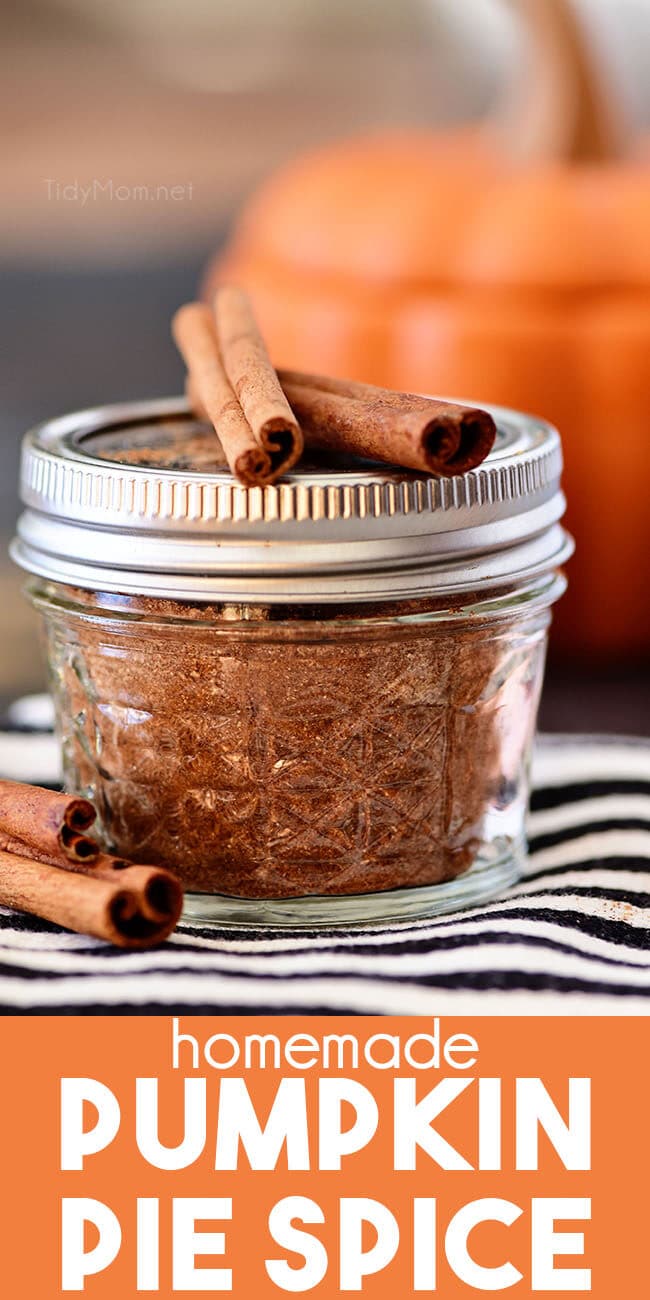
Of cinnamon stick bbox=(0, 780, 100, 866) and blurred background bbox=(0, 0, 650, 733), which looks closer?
cinnamon stick bbox=(0, 780, 100, 866)

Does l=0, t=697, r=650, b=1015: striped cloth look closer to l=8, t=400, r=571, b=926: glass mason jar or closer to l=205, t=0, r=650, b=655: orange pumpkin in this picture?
l=8, t=400, r=571, b=926: glass mason jar

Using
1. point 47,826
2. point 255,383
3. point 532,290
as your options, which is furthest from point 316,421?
point 532,290

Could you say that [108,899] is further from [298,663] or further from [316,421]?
[316,421]

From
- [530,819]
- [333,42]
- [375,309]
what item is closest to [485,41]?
[375,309]

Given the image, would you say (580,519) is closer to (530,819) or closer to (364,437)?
(530,819)

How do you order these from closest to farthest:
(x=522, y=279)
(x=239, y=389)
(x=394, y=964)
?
1. (x=394, y=964)
2. (x=239, y=389)
3. (x=522, y=279)

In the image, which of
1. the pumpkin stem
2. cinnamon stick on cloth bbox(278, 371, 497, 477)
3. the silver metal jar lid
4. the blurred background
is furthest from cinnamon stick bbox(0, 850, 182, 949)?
the pumpkin stem

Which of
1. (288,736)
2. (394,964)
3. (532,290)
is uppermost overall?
(532,290)
